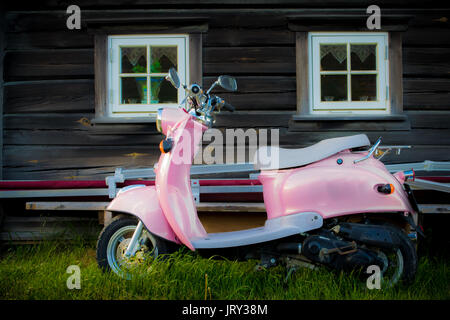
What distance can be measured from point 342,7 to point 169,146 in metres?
2.54

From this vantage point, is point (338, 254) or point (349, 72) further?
point (349, 72)

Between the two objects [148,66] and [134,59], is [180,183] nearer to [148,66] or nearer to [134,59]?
[148,66]

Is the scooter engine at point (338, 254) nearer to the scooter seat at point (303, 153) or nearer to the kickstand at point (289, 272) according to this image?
the kickstand at point (289, 272)

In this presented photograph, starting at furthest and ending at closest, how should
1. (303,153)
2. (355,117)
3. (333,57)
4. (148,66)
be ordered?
(333,57)
(148,66)
(355,117)
(303,153)

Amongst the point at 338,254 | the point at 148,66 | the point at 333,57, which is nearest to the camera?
the point at 338,254

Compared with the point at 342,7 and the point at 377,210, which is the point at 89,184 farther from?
the point at 342,7

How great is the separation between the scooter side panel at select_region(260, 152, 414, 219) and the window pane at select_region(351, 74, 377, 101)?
1818 mm

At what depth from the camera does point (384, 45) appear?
139 inches

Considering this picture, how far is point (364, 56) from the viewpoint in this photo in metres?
3.60

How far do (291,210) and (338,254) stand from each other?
1.13 ft

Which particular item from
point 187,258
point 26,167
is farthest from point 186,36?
point 187,258

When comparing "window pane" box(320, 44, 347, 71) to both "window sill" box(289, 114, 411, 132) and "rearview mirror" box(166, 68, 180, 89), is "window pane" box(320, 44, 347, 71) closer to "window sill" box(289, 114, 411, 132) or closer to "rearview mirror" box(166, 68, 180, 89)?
"window sill" box(289, 114, 411, 132)

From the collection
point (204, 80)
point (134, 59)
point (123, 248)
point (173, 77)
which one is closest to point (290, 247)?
point (123, 248)

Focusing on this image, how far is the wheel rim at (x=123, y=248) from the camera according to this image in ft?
6.82
